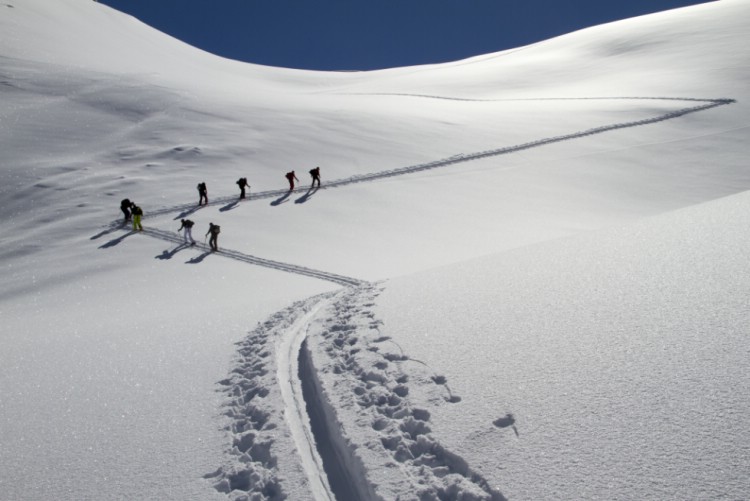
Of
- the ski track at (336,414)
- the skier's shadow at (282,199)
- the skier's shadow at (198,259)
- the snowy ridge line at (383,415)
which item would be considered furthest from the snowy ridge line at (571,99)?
the snowy ridge line at (383,415)

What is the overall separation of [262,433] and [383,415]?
1434mm

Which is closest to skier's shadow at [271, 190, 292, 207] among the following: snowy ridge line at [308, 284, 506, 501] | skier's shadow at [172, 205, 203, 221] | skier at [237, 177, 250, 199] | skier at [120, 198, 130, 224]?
skier at [237, 177, 250, 199]

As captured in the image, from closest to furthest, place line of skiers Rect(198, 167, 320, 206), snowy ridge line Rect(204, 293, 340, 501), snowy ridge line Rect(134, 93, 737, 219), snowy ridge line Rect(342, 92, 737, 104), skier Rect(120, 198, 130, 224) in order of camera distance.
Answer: snowy ridge line Rect(204, 293, 340, 501) < skier Rect(120, 198, 130, 224) < line of skiers Rect(198, 167, 320, 206) < snowy ridge line Rect(134, 93, 737, 219) < snowy ridge line Rect(342, 92, 737, 104)

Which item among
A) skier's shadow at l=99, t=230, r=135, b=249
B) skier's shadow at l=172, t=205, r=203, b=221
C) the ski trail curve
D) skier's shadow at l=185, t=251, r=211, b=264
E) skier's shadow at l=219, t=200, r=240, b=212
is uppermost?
skier's shadow at l=219, t=200, r=240, b=212

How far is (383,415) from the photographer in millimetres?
6551

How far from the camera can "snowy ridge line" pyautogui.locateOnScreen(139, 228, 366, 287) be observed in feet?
50.3

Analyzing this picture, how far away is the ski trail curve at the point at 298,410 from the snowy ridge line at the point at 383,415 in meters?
0.26

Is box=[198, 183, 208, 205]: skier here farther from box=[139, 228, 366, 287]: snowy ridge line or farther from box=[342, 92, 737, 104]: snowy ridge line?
box=[342, 92, 737, 104]: snowy ridge line

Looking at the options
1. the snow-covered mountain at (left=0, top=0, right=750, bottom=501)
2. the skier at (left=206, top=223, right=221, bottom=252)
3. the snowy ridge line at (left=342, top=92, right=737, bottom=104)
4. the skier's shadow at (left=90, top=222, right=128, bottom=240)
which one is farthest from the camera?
the snowy ridge line at (left=342, top=92, right=737, bottom=104)

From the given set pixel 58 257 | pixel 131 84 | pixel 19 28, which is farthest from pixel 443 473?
pixel 19 28

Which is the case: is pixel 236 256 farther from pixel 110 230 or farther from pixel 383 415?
pixel 383 415

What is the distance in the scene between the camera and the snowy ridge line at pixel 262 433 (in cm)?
568

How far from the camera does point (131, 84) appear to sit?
1604 inches

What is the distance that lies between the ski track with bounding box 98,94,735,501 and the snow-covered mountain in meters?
0.03
